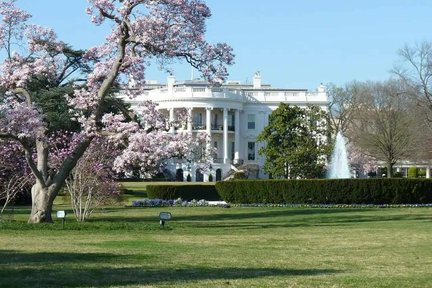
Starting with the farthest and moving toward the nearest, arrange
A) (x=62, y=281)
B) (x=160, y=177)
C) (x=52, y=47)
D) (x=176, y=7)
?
(x=160, y=177) → (x=52, y=47) → (x=176, y=7) → (x=62, y=281)

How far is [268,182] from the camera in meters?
41.2

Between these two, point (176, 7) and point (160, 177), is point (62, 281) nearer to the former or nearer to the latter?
Result: point (176, 7)

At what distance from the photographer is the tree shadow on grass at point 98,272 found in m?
9.31

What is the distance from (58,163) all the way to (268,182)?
14.6 m

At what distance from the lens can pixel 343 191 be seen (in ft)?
132

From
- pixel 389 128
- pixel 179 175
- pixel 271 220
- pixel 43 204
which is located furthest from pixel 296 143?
pixel 43 204

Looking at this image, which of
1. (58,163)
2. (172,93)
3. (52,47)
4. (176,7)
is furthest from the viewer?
(172,93)

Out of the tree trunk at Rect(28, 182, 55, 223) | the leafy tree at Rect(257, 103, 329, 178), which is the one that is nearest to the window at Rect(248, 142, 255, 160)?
the leafy tree at Rect(257, 103, 329, 178)

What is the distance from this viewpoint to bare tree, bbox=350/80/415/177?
218ft

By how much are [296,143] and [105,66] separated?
35035 millimetres

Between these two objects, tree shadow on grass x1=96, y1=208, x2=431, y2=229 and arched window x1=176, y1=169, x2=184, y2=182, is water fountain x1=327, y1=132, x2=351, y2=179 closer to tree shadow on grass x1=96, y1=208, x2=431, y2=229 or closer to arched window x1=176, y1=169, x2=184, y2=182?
tree shadow on grass x1=96, y1=208, x2=431, y2=229

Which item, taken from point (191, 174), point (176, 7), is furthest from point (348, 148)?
point (176, 7)

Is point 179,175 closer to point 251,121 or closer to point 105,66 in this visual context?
point 251,121

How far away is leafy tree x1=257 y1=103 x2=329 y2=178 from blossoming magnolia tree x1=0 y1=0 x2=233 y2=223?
32.6 m
